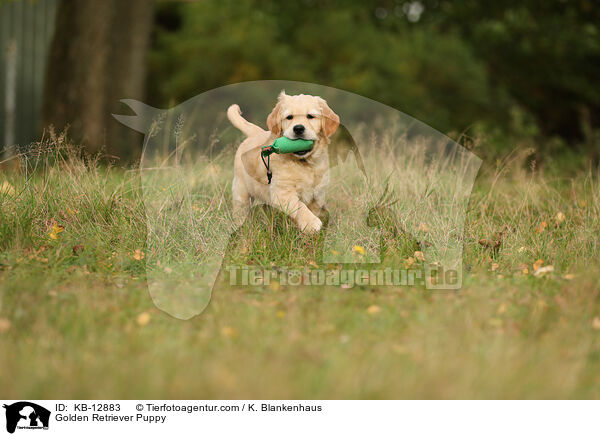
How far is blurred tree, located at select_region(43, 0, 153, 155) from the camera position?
7.30 metres

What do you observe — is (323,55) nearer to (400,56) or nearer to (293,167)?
(400,56)

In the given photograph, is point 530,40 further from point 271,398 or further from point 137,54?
point 271,398

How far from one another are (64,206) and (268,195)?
1370mm

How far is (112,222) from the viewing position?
390 centimetres

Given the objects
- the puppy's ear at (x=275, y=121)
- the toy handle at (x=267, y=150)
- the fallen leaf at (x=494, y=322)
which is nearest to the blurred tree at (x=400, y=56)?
the puppy's ear at (x=275, y=121)

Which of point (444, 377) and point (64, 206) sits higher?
point (64, 206)

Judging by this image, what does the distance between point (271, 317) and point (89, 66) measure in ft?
18.5

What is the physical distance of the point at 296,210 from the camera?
3939 millimetres

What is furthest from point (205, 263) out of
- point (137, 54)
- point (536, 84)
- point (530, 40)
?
point (536, 84)

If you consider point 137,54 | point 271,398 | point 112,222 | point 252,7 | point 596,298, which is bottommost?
point 271,398

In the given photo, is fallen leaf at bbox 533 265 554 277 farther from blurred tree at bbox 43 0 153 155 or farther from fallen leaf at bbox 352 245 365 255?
blurred tree at bbox 43 0 153 155

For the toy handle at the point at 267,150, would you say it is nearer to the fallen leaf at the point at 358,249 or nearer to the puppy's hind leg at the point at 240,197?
the puppy's hind leg at the point at 240,197

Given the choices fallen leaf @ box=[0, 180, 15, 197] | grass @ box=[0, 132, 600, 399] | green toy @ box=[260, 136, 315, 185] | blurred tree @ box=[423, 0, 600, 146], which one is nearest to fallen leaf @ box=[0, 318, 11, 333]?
grass @ box=[0, 132, 600, 399]
